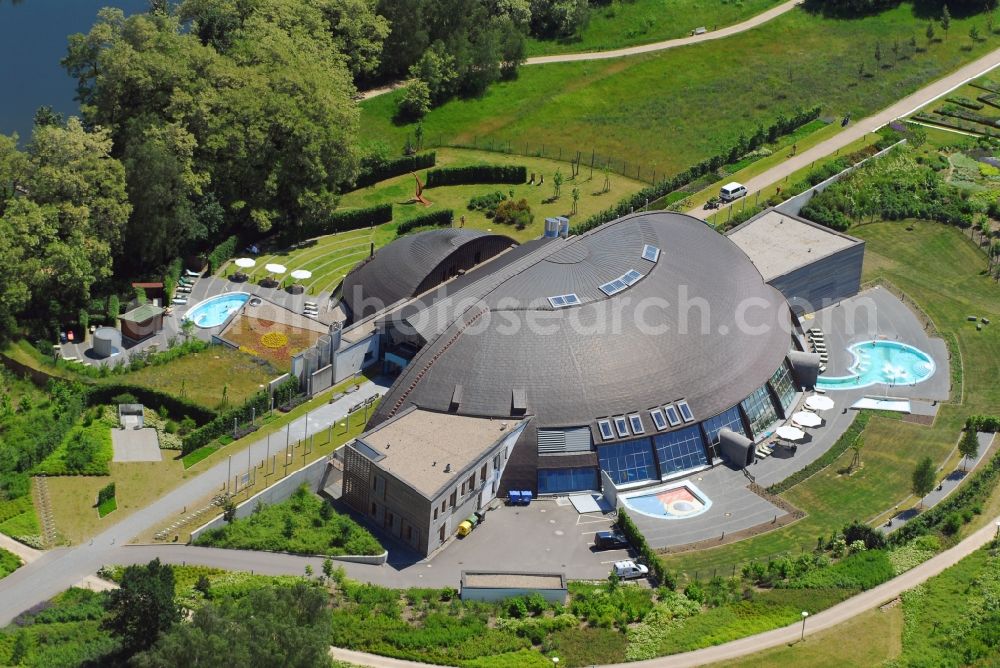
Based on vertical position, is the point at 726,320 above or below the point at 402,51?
below

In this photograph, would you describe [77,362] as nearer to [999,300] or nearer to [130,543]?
[130,543]

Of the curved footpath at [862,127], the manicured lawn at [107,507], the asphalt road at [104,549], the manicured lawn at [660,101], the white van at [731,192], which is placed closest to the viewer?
the asphalt road at [104,549]

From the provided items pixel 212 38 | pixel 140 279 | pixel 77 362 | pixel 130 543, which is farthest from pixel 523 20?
pixel 130 543

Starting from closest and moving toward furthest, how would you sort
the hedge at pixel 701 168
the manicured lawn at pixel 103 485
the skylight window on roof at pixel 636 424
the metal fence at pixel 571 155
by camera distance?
the manicured lawn at pixel 103 485
the skylight window on roof at pixel 636 424
the hedge at pixel 701 168
the metal fence at pixel 571 155

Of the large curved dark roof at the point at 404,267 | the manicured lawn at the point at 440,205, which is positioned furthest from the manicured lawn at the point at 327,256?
the large curved dark roof at the point at 404,267

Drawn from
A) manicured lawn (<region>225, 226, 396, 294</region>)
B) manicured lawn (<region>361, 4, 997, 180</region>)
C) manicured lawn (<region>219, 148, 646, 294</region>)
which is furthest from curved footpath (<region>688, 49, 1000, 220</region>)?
manicured lawn (<region>225, 226, 396, 294</region>)

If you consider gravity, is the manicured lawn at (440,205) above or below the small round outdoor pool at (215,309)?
above

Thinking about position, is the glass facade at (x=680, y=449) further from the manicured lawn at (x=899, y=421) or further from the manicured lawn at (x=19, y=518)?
the manicured lawn at (x=19, y=518)
